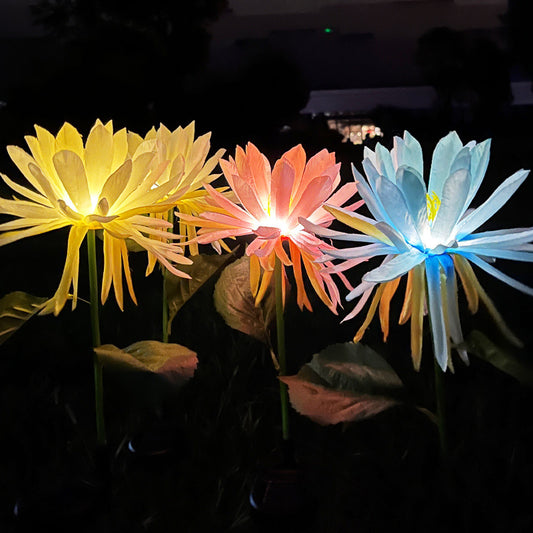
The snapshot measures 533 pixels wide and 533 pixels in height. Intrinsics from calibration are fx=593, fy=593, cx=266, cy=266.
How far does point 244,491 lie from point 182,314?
0.61m

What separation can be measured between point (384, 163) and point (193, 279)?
16 cm

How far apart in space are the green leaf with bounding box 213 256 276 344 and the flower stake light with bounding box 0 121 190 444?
0.07 metres

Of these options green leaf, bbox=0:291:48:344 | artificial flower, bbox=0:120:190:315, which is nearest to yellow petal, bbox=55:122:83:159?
artificial flower, bbox=0:120:190:315


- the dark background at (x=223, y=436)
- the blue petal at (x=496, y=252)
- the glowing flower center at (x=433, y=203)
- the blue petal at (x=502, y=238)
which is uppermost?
the glowing flower center at (x=433, y=203)

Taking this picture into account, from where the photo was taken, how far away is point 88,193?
365 millimetres

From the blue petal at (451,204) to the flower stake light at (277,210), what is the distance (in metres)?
0.07

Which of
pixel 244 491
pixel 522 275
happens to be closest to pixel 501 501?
pixel 244 491

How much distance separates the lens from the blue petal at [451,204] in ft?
1.01

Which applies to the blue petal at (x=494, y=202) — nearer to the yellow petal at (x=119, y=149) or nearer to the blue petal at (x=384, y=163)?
the blue petal at (x=384, y=163)

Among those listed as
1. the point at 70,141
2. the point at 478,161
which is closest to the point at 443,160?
the point at 478,161

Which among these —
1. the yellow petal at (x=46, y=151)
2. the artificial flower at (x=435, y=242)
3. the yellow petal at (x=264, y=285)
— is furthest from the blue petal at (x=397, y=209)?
the yellow petal at (x=46, y=151)

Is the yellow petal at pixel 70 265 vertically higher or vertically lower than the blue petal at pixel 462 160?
lower

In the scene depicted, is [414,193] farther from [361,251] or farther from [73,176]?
[73,176]

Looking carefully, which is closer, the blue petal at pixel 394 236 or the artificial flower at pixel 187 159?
the blue petal at pixel 394 236
